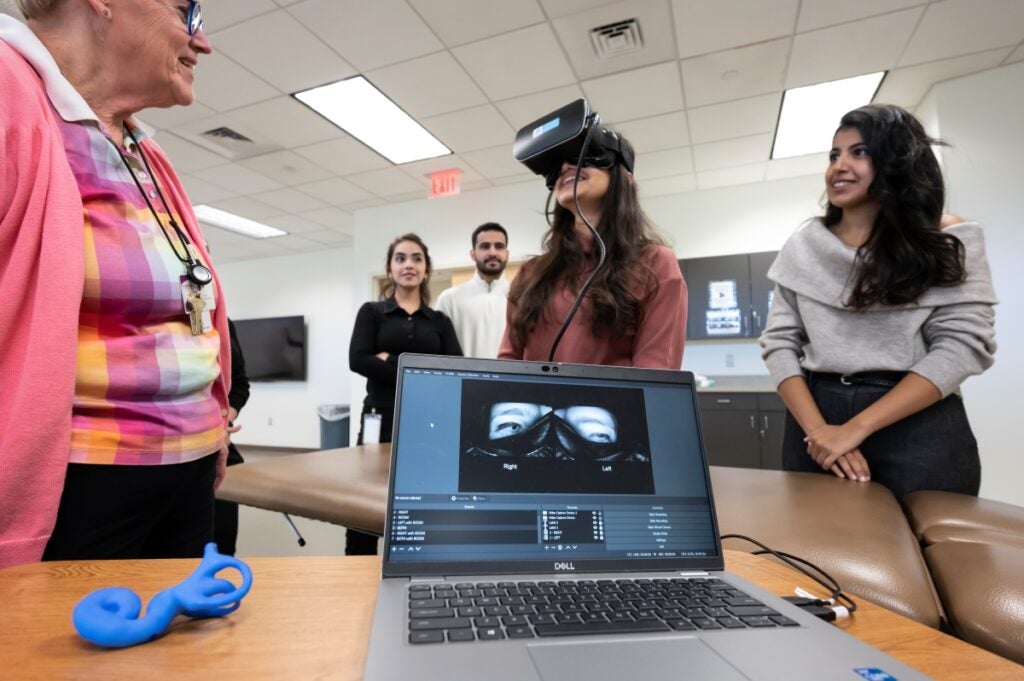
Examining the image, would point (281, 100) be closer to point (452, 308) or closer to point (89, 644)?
point (452, 308)

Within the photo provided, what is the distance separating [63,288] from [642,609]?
76 cm

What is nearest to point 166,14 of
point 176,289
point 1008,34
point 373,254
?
point 176,289

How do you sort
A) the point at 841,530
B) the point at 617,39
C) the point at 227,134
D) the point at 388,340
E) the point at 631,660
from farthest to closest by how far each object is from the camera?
the point at 227,134 → the point at 617,39 → the point at 388,340 → the point at 841,530 → the point at 631,660

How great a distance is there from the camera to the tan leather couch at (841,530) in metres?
0.56

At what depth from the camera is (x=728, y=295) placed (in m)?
4.54

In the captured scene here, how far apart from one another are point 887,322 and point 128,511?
4.80 feet

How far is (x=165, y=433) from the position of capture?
74 centimetres

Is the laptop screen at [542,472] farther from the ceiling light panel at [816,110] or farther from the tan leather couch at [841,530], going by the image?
the ceiling light panel at [816,110]

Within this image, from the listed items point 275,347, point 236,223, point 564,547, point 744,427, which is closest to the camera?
point 564,547

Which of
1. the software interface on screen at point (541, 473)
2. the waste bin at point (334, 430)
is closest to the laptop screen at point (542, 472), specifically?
the software interface on screen at point (541, 473)

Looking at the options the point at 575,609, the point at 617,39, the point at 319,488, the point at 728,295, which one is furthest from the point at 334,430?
the point at 575,609

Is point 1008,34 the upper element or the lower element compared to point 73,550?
upper

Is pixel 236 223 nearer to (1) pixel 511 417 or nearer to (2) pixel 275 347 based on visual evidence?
(2) pixel 275 347

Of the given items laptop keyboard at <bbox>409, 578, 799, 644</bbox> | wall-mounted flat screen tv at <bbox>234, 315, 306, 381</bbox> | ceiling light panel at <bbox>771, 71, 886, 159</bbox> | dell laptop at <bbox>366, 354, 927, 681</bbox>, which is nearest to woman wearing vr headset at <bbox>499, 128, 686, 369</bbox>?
dell laptop at <bbox>366, 354, 927, 681</bbox>
